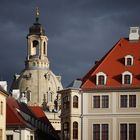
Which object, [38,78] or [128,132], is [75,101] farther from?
[38,78]

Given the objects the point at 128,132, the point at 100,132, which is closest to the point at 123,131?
the point at 128,132

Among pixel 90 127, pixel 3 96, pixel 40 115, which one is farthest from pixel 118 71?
pixel 40 115

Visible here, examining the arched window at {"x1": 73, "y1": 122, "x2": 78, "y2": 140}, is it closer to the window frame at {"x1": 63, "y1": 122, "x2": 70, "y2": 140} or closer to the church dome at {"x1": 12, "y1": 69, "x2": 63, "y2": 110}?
the window frame at {"x1": 63, "y1": 122, "x2": 70, "y2": 140}

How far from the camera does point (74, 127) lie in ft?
291

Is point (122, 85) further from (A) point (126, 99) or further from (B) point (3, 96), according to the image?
(B) point (3, 96)

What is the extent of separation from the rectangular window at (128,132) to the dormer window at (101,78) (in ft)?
20.0

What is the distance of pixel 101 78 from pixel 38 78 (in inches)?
3111

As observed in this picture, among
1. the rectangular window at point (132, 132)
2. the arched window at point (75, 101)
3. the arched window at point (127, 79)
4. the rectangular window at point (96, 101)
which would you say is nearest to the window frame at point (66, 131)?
the arched window at point (75, 101)

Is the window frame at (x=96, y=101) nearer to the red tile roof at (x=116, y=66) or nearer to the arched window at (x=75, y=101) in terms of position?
the red tile roof at (x=116, y=66)

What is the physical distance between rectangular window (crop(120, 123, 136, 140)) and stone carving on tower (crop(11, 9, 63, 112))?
7636 cm

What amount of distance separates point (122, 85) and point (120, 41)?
8.67 m

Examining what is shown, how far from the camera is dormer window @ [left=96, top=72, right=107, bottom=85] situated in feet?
293

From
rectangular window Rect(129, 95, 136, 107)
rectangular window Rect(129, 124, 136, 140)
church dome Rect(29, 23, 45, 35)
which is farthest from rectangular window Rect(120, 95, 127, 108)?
church dome Rect(29, 23, 45, 35)

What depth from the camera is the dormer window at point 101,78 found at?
89375 mm
